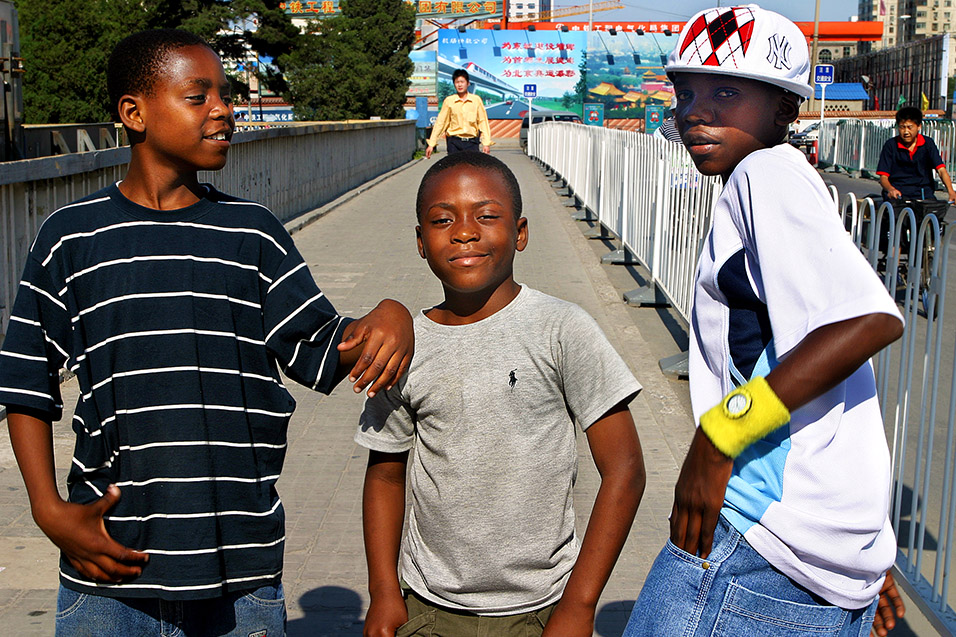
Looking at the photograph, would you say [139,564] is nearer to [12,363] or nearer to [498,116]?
[12,363]

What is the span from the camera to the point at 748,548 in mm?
1922

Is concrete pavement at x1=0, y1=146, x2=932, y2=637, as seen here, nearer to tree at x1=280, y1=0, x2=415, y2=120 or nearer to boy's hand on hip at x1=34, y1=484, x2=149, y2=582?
boy's hand on hip at x1=34, y1=484, x2=149, y2=582

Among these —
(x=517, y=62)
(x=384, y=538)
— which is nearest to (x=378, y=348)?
(x=384, y=538)

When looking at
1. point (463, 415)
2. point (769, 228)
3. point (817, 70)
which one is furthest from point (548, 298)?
point (817, 70)

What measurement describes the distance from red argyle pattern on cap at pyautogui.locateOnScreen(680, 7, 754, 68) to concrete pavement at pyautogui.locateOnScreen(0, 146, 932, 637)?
7.43ft

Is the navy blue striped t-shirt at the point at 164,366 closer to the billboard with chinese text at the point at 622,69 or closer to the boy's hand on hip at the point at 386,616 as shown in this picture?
the boy's hand on hip at the point at 386,616

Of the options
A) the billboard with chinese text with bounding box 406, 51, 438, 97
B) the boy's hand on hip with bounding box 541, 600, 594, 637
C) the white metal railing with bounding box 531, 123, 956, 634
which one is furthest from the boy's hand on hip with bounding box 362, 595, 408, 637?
the billboard with chinese text with bounding box 406, 51, 438, 97

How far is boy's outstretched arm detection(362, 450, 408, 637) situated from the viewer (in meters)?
2.21

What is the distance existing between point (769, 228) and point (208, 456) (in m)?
1.12

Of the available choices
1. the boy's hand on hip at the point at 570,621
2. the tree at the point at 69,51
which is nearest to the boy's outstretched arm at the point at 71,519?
the boy's hand on hip at the point at 570,621

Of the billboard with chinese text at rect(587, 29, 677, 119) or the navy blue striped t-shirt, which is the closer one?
the navy blue striped t-shirt

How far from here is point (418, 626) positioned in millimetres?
2217

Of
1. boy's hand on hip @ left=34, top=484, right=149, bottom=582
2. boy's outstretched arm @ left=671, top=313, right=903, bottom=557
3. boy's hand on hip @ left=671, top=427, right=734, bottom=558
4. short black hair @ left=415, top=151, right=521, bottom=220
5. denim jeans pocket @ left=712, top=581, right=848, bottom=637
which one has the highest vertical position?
short black hair @ left=415, top=151, right=521, bottom=220

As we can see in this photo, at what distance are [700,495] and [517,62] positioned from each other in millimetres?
83265
